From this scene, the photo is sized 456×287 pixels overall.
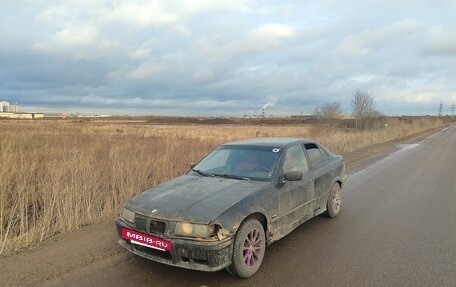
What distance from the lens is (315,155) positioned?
6.82 metres

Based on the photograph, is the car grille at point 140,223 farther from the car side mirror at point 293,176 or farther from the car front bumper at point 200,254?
the car side mirror at point 293,176

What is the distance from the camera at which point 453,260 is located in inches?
193

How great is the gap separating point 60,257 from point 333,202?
14.8ft

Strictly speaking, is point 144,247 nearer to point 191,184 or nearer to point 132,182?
point 191,184

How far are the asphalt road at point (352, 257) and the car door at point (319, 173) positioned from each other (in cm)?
43

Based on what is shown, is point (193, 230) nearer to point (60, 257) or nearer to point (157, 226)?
point (157, 226)

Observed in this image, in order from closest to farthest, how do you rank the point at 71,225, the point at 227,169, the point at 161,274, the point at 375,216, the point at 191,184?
the point at 161,274 → the point at 191,184 → the point at 227,169 → the point at 71,225 → the point at 375,216

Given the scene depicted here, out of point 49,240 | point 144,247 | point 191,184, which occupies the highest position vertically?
point 191,184

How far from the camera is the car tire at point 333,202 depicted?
6.91m

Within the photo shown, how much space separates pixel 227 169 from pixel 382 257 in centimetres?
240

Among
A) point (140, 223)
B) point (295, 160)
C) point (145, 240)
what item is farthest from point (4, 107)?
point (145, 240)

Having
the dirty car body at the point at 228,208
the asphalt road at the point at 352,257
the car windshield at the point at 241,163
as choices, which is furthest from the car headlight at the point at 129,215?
the car windshield at the point at 241,163

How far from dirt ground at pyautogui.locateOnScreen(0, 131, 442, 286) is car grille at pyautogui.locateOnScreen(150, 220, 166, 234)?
3.16 feet

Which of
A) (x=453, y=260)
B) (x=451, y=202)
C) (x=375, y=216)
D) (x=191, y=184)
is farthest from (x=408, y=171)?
(x=191, y=184)
